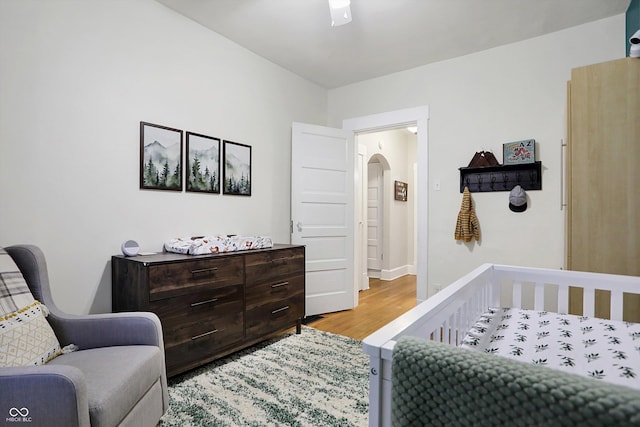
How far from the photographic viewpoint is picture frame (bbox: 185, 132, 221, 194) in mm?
2646

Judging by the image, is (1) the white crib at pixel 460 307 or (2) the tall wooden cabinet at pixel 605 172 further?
(2) the tall wooden cabinet at pixel 605 172

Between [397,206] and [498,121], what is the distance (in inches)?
110

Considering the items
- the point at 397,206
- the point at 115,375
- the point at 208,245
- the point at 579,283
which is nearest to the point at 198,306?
the point at 208,245

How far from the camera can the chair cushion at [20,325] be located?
4.07 feet

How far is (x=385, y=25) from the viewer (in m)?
2.70

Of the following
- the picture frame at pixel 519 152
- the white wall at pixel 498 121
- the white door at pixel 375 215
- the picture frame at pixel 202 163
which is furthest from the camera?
the white door at pixel 375 215

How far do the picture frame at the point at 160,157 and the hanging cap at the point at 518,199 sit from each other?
9.10 feet

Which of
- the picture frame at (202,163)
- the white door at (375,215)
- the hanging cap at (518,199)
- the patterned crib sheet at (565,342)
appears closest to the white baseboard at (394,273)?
the white door at (375,215)

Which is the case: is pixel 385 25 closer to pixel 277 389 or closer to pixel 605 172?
pixel 605 172

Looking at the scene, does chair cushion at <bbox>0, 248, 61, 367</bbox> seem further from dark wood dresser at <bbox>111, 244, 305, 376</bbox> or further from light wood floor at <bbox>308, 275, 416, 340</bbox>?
light wood floor at <bbox>308, 275, 416, 340</bbox>

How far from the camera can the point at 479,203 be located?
10.4 ft

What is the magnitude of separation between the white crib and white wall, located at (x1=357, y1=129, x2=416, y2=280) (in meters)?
3.40
